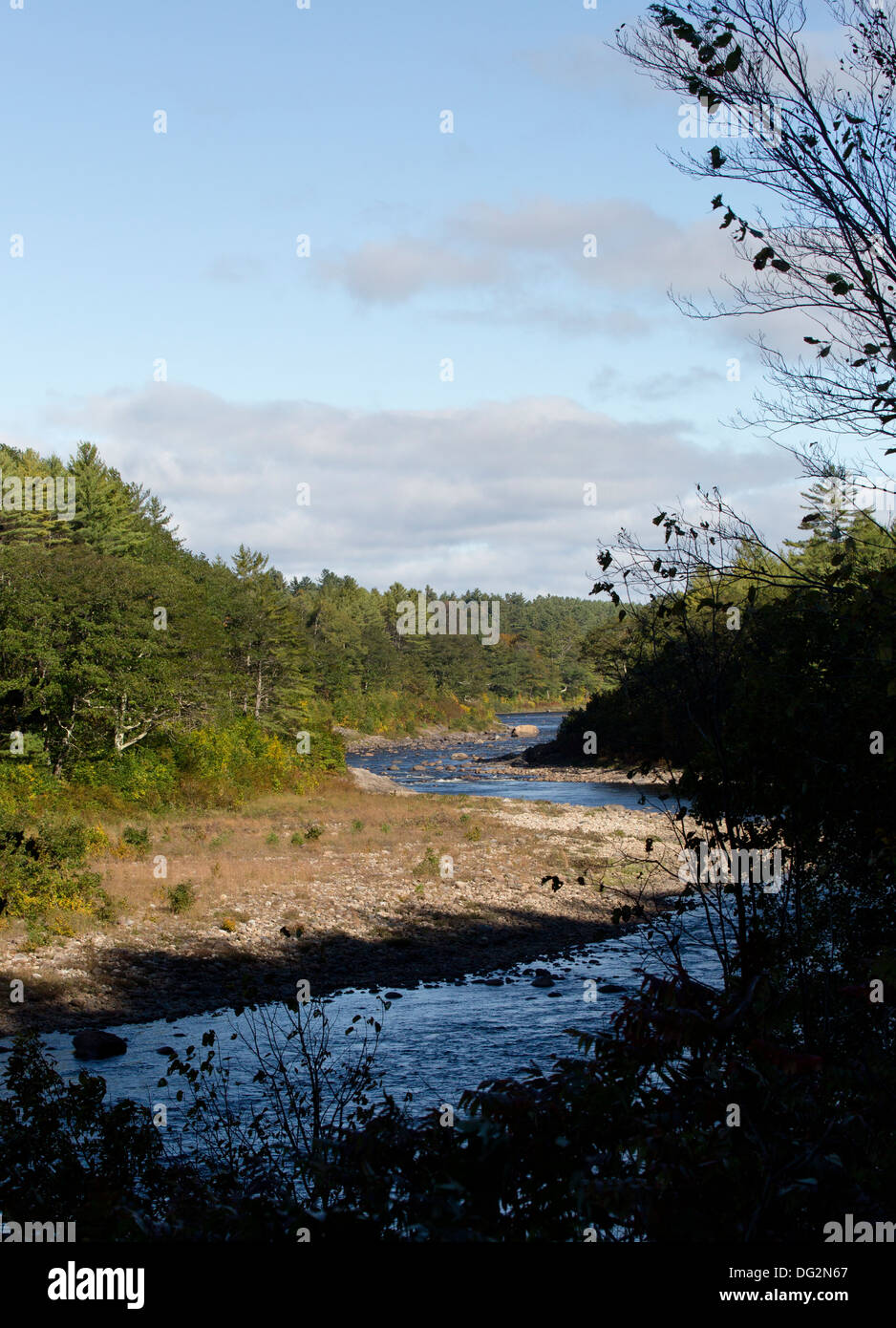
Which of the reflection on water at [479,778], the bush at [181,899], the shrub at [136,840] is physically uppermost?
the shrub at [136,840]

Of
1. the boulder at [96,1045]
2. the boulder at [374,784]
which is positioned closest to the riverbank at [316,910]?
the boulder at [96,1045]

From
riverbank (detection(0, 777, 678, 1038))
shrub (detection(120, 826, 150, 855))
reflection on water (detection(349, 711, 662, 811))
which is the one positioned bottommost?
reflection on water (detection(349, 711, 662, 811))

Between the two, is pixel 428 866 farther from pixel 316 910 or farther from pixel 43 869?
pixel 43 869

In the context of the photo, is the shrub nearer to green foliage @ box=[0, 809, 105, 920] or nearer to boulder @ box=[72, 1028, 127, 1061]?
green foliage @ box=[0, 809, 105, 920]

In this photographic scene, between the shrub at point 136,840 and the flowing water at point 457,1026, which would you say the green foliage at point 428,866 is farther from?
the shrub at point 136,840

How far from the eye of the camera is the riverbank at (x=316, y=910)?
63.9 feet

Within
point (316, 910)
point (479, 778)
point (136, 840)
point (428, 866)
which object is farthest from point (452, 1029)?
point (479, 778)

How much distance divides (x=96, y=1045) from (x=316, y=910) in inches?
408

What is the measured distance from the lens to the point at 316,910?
84.3ft

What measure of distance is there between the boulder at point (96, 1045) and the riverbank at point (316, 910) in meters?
1.50

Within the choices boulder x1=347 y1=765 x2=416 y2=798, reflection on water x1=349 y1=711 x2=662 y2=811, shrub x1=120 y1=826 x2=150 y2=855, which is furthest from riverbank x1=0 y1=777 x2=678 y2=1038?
boulder x1=347 y1=765 x2=416 y2=798

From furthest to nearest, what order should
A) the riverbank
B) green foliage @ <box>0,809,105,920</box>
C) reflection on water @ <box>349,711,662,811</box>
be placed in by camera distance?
reflection on water @ <box>349,711,662,811</box>
green foliage @ <box>0,809,105,920</box>
the riverbank

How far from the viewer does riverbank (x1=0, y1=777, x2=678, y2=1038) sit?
19.5m

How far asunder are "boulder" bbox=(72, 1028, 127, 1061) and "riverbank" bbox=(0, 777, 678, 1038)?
4.91 ft
